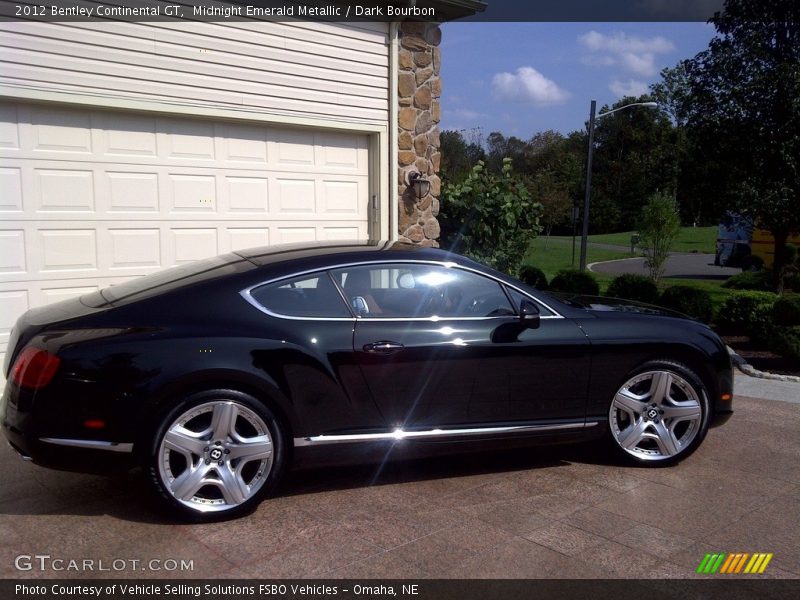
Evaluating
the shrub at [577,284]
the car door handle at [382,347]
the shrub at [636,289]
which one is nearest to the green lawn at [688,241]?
the shrub at [577,284]

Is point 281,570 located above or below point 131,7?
below

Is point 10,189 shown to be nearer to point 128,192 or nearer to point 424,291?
point 128,192

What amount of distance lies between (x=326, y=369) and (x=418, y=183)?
4.93 metres

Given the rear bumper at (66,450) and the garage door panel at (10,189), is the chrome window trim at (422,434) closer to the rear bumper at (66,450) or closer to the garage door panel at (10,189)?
the rear bumper at (66,450)

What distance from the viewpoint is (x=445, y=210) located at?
32.2ft

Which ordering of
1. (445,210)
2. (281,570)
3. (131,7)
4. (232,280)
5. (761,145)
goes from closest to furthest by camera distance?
1. (281,570)
2. (232,280)
3. (131,7)
4. (445,210)
5. (761,145)

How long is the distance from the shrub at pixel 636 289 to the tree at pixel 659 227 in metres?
5.37

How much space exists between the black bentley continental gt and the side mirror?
1 cm

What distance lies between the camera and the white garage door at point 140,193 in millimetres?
Result: 6203

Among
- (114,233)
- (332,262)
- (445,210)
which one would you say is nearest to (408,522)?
(332,262)

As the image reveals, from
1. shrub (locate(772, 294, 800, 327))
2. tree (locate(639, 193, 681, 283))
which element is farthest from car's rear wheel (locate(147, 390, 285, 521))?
tree (locate(639, 193, 681, 283))
